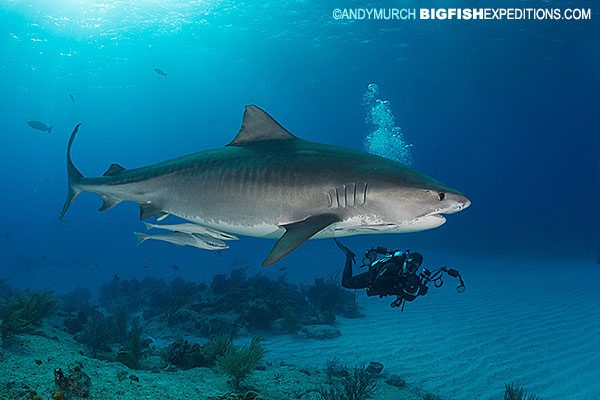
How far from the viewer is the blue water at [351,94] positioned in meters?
38.3

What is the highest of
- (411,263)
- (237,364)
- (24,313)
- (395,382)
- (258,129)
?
(258,129)

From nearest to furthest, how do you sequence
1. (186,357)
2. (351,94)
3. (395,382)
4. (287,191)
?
1. (287,191)
2. (186,357)
3. (395,382)
4. (351,94)

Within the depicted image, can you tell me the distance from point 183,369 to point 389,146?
80.2 meters

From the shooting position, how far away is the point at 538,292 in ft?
61.1

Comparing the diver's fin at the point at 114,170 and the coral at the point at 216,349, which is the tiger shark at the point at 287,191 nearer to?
the diver's fin at the point at 114,170

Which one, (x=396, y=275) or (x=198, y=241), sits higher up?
(x=198, y=241)

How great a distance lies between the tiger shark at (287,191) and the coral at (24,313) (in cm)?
236

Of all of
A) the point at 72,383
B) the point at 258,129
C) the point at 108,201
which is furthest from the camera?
the point at 108,201

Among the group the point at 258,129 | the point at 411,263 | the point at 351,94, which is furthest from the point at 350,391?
the point at 351,94

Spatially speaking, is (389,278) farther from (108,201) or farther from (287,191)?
(108,201)

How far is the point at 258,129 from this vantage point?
4.97 meters

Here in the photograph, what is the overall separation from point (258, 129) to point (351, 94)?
62.1 metres

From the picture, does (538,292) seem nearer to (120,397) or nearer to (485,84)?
(120,397)

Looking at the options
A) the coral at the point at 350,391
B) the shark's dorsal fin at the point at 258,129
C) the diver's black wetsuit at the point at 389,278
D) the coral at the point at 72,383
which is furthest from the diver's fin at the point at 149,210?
the diver's black wetsuit at the point at 389,278
